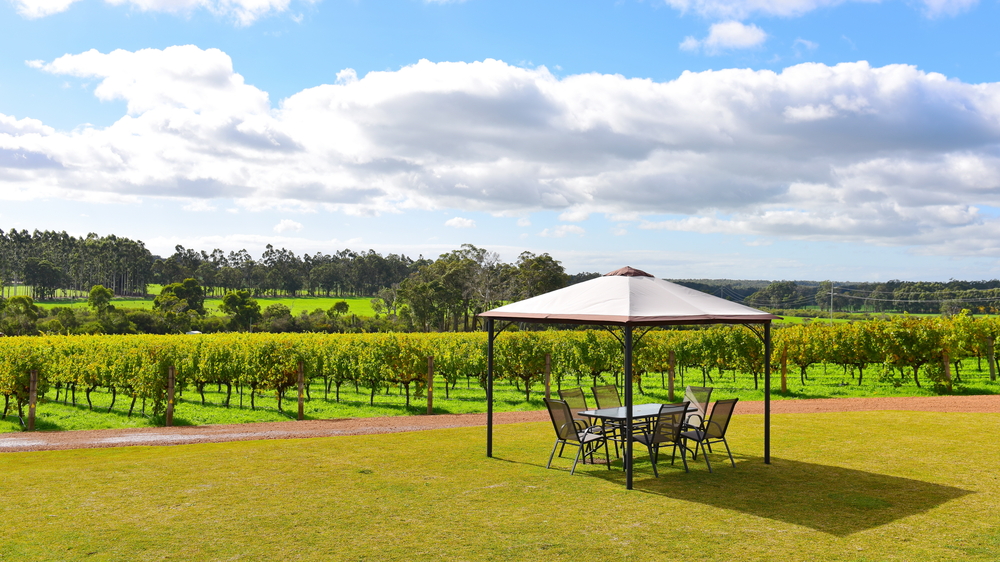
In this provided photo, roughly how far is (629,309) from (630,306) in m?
0.11

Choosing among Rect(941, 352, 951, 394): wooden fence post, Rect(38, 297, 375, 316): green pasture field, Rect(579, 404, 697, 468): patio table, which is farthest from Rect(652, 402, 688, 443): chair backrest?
Rect(38, 297, 375, 316): green pasture field

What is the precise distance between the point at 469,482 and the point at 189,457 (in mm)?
4291

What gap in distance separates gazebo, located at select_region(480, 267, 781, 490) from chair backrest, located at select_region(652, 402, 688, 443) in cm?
52

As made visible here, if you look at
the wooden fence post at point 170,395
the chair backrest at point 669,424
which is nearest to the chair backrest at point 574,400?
the chair backrest at point 669,424

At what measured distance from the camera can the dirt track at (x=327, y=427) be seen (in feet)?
38.5

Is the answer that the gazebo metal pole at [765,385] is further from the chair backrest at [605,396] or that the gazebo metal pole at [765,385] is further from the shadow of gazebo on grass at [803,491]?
the chair backrest at [605,396]

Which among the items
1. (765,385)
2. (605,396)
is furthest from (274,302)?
(765,385)

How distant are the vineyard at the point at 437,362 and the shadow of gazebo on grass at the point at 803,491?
28.9 feet

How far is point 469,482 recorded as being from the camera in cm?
743

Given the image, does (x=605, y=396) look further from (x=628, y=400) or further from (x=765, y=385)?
(x=765, y=385)

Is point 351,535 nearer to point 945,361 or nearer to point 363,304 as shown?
point 945,361

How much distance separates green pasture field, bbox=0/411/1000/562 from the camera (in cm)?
514

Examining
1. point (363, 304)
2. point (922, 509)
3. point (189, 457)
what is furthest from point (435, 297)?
point (922, 509)

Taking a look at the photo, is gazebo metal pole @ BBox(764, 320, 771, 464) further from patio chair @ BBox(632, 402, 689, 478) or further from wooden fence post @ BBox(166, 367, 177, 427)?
wooden fence post @ BBox(166, 367, 177, 427)
